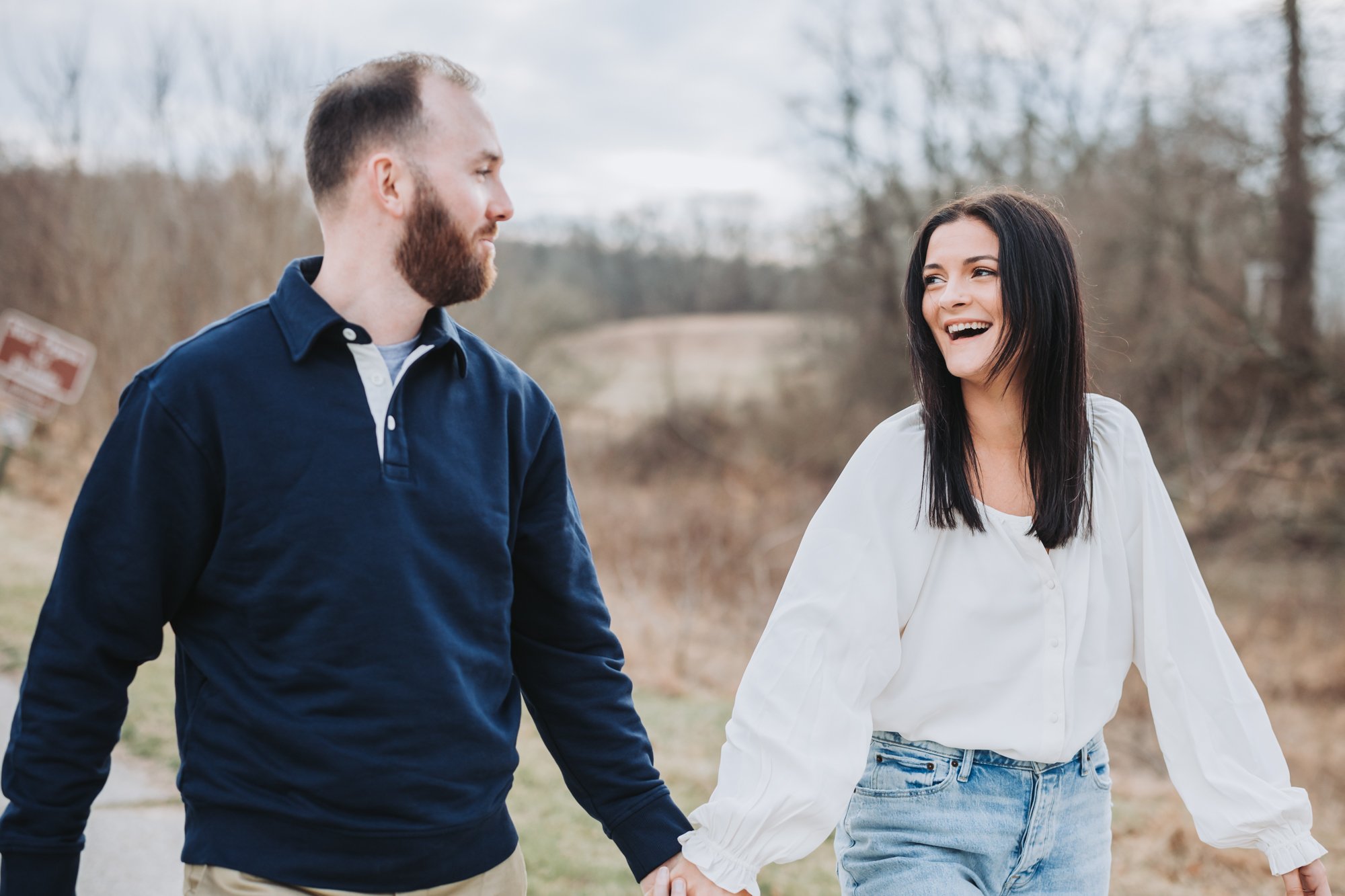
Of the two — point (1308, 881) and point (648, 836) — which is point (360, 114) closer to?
point (648, 836)

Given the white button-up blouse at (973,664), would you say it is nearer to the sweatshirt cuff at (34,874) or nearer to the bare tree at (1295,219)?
the sweatshirt cuff at (34,874)

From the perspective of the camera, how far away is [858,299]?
86.8 feet

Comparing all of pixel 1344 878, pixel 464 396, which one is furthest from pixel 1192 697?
pixel 1344 878

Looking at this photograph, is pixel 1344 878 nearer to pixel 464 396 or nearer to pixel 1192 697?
pixel 1192 697

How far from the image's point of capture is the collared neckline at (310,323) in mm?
2160

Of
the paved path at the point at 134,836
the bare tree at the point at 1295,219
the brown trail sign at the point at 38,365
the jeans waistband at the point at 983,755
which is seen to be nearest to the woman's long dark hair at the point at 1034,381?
the jeans waistband at the point at 983,755

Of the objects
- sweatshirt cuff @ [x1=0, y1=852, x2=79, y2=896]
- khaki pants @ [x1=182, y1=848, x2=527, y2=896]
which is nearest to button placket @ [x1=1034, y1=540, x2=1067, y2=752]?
khaki pants @ [x1=182, y1=848, x2=527, y2=896]

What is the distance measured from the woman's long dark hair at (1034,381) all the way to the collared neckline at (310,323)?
111 centimetres

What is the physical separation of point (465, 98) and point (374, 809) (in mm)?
1468

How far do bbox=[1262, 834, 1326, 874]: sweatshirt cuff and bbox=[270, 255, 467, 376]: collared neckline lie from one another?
6.80 ft

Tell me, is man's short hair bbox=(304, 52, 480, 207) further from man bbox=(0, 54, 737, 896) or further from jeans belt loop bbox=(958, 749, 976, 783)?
jeans belt loop bbox=(958, 749, 976, 783)

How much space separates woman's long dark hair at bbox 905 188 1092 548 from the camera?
2.50m

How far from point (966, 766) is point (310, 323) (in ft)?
5.43

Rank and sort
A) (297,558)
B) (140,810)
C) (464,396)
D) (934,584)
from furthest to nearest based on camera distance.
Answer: (140,810)
(934,584)
(464,396)
(297,558)
